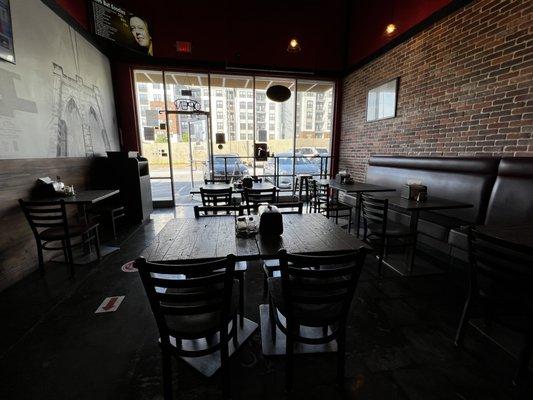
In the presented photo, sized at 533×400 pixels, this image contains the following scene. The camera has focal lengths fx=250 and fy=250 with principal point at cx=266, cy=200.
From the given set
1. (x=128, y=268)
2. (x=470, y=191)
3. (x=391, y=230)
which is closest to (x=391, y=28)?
(x=470, y=191)

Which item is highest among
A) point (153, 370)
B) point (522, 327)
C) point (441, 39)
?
point (441, 39)

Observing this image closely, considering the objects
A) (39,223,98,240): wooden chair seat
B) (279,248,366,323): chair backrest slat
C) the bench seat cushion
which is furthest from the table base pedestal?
the bench seat cushion

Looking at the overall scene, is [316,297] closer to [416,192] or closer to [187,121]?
[416,192]

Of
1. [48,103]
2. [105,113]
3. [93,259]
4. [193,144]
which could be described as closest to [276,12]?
[193,144]

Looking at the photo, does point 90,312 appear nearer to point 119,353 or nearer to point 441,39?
point 119,353

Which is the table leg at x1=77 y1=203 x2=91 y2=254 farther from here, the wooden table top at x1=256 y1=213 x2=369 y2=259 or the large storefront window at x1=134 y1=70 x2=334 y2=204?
the wooden table top at x1=256 y1=213 x2=369 y2=259

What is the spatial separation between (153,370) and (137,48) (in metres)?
6.02

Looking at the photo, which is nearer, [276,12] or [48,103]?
[48,103]

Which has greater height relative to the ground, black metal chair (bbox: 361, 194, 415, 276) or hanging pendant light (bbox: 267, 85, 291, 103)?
hanging pendant light (bbox: 267, 85, 291, 103)

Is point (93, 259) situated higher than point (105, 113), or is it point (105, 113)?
point (105, 113)

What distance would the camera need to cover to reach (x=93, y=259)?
343 cm

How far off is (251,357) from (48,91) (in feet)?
14.0

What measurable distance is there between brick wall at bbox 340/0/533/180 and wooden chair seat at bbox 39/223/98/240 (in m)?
5.06

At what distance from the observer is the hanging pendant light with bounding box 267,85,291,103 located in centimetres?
464
